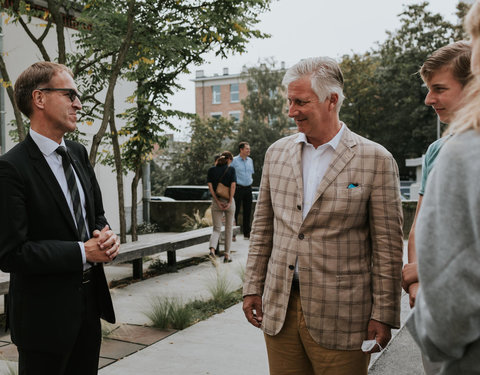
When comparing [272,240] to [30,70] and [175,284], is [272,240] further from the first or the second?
→ [175,284]

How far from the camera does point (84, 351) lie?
8.52 feet

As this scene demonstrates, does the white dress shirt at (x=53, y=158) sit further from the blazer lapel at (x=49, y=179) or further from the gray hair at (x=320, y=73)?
the gray hair at (x=320, y=73)

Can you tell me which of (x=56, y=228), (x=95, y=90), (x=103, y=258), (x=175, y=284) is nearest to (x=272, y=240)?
(x=103, y=258)

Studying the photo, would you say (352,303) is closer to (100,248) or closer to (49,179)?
(100,248)

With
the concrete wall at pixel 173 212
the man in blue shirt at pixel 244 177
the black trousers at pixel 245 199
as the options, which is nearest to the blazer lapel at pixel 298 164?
the man in blue shirt at pixel 244 177

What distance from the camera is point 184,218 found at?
15891mm

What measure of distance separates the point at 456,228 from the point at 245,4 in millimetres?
7165

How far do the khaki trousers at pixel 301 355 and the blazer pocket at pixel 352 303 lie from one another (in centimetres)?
12

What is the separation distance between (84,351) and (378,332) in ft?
4.65

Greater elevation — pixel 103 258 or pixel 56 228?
pixel 56 228

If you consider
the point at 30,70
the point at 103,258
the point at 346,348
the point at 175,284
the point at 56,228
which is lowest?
the point at 175,284

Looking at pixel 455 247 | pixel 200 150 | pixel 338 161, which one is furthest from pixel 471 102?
pixel 200 150

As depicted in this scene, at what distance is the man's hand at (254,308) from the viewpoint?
2705mm

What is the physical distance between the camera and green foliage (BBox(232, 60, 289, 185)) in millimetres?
43188
